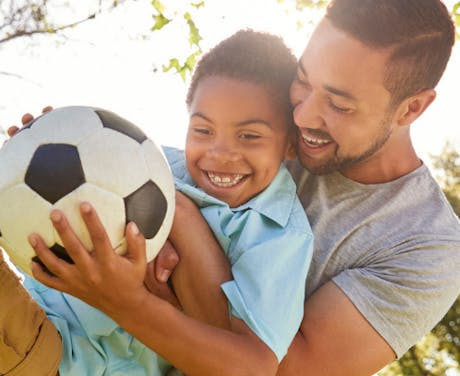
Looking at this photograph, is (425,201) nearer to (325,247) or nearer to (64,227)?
(325,247)

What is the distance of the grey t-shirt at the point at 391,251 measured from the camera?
117 inches

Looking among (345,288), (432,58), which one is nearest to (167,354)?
(345,288)

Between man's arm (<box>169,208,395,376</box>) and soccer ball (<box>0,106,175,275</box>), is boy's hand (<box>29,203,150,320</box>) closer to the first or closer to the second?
soccer ball (<box>0,106,175,275</box>)

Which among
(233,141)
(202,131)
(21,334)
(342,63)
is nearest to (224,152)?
(233,141)

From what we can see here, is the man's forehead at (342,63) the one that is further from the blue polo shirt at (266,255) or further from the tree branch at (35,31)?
the tree branch at (35,31)

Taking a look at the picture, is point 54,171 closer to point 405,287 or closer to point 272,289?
point 272,289

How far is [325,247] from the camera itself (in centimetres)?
313

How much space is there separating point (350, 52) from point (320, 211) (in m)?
0.82

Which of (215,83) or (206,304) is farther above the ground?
(215,83)

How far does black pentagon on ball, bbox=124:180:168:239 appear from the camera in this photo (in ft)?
7.32

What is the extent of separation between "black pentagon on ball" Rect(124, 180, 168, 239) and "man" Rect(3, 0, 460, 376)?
455mm

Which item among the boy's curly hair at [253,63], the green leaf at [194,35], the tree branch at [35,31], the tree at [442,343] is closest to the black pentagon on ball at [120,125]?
the boy's curly hair at [253,63]

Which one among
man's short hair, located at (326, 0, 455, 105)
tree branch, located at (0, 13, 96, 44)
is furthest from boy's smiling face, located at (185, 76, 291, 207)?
tree branch, located at (0, 13, 96, 44)

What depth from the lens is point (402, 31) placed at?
3273 mm
